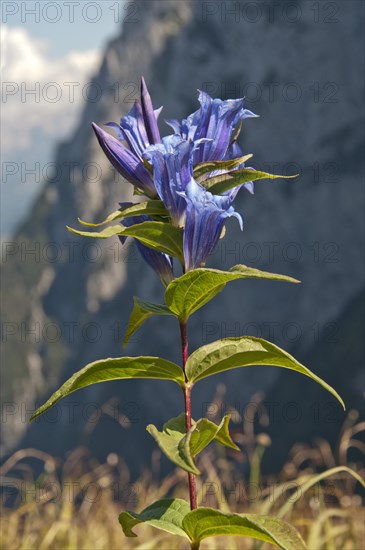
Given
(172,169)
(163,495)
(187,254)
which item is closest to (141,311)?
(187,254)

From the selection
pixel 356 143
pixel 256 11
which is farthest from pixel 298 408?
pixel 256 11

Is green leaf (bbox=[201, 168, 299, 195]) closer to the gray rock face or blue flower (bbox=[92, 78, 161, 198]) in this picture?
blue flower (bbox=[92, 78, 161, 198])

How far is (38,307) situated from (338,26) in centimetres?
5632

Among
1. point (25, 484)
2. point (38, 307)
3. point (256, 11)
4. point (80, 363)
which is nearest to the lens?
point (25, 484)

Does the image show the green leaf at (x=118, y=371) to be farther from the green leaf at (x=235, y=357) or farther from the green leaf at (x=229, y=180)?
the green leaf at (x=229, y=180)

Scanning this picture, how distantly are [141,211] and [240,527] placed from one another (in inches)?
30.3

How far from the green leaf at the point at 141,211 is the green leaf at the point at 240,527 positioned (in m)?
0.70

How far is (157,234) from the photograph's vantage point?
1747 millimetres

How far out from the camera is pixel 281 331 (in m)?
65.3

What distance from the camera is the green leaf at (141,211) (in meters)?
1.70

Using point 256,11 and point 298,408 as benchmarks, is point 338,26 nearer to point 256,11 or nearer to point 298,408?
point 256,11

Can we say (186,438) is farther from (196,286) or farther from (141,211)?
(141,211)

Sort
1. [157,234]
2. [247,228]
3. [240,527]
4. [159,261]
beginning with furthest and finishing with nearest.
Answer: [247,228] < [159,261] < [157,234] < [240,527]

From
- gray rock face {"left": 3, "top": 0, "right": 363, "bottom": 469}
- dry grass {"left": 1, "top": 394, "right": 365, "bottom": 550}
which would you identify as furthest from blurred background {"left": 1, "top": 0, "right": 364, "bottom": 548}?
dry grass {"left": 1, "top": 394, "right": 365, "bottom": 550}
